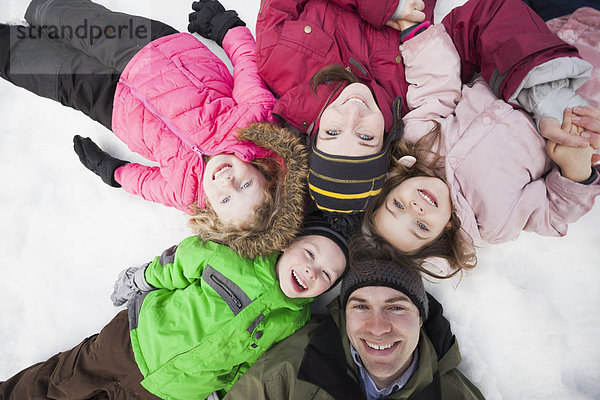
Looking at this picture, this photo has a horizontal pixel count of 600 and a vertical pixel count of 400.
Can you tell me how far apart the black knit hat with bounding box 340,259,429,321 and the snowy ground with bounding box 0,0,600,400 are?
1.22 ft

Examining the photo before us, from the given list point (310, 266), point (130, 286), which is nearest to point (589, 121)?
point (310, 266)

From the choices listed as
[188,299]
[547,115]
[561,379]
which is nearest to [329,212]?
[188,299]

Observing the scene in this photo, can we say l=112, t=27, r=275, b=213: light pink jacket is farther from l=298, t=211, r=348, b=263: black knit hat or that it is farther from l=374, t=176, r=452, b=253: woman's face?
l=374, t=176, r=452, b=253: woman's face

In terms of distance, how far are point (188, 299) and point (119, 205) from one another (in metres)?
0.77

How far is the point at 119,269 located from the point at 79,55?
3.55ft

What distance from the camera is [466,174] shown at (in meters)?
1.38

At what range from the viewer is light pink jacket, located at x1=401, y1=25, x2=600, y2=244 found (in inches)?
53.3

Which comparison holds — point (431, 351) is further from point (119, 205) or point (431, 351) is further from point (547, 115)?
point (119, 205)

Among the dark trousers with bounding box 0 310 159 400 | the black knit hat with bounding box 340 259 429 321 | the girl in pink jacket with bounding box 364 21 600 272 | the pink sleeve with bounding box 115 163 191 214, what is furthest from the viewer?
the pink sleeve with bounding box 115 163 191 214

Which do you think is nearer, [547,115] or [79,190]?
[547,115]

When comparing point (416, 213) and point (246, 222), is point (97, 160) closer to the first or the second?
point (246, 222)

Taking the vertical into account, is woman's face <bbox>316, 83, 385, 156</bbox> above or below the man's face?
above

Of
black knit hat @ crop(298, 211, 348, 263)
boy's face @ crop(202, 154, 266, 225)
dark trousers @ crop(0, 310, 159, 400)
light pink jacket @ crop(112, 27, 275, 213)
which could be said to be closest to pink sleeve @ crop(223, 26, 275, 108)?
light pink jacket @ crop(112, 27, 275, 213)

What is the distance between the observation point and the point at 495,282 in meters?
1.73
